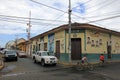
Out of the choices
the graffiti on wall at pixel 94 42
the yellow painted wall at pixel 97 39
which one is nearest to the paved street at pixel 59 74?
the yellow painted wall at pixel 97 39

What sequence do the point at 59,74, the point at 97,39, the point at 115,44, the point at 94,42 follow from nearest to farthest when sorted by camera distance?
1. the point at 59,74
2. the point at 94,42
3. the point at 97,39
4. the point at 115,44

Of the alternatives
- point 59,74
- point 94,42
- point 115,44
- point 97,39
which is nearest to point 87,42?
point 94,42

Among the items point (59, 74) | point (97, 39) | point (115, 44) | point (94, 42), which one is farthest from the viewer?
point (115, 44)

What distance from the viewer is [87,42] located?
2786 cm

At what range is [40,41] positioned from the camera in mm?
40531

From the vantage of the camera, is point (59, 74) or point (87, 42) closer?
point (59, 74)

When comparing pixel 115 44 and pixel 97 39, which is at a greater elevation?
pixel 97 39

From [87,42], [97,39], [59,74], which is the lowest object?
[59,74]

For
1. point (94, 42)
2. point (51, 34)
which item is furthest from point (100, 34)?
point (51, 34)

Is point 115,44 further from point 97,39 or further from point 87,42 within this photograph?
point 87,42

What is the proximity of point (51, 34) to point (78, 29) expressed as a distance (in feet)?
23.0

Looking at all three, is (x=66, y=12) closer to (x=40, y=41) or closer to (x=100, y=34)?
(x=100, y=34)

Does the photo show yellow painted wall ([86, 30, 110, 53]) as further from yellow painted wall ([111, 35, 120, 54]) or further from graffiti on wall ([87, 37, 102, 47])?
yellow painted wall ([111, 35, 120, 54])

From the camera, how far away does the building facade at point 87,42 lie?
27766mm
